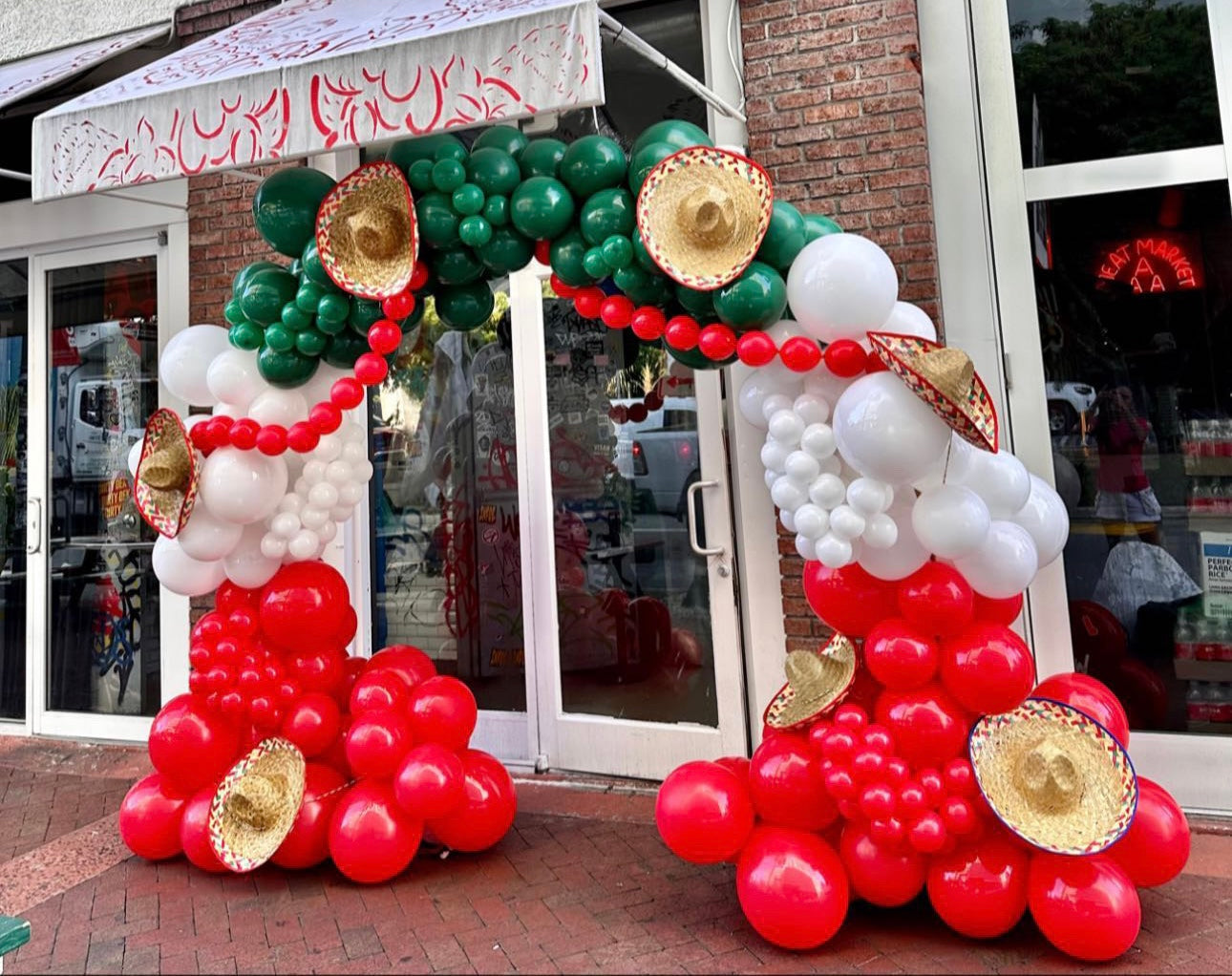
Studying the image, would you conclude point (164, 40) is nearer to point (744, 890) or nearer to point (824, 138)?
point (824, 138)

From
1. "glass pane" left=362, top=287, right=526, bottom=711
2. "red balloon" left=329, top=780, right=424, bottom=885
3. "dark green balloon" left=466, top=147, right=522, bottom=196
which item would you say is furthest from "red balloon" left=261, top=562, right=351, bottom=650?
"dark green balloon" left=466, top=147, right=522, bottom=196

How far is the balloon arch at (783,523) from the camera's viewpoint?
264cm

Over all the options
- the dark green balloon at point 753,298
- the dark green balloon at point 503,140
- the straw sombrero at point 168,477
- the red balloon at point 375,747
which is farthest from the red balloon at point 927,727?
the straw sombrero at point 168,477

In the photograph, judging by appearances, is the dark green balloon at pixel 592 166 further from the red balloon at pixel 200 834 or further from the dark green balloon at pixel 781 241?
the red balloon at pixel 200 834

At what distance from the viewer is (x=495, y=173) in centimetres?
310

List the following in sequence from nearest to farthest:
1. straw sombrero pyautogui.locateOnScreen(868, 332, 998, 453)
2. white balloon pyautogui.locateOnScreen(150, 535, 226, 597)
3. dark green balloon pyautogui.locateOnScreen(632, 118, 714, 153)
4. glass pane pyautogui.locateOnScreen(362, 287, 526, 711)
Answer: straw sombrero pyautogui.locateOnScreen(868, 332, 998, 453) < dark green balloon pyautogui.locateOnScreen(632, 118, 714, 153) < white balloon pyautogui.locateOnScreen(150, 535, 226, 597) < glass pane pyautogui.locateOnScreen(362, 287, 526, 711)

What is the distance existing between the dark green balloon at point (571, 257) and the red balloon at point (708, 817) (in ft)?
5.33

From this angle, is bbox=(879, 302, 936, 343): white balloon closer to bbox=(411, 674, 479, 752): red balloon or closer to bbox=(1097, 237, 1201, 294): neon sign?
bbox=(1097, 237, 1201, 294): neon sign

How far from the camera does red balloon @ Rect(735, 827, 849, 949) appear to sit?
8.72 ft

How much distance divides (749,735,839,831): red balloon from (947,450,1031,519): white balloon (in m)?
0.90

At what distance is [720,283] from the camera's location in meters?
2.82

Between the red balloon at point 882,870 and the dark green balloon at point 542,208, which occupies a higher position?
the dark green balloon at point 542,208

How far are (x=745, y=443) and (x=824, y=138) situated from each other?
1345mm

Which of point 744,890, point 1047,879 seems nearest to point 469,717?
point 744,890
